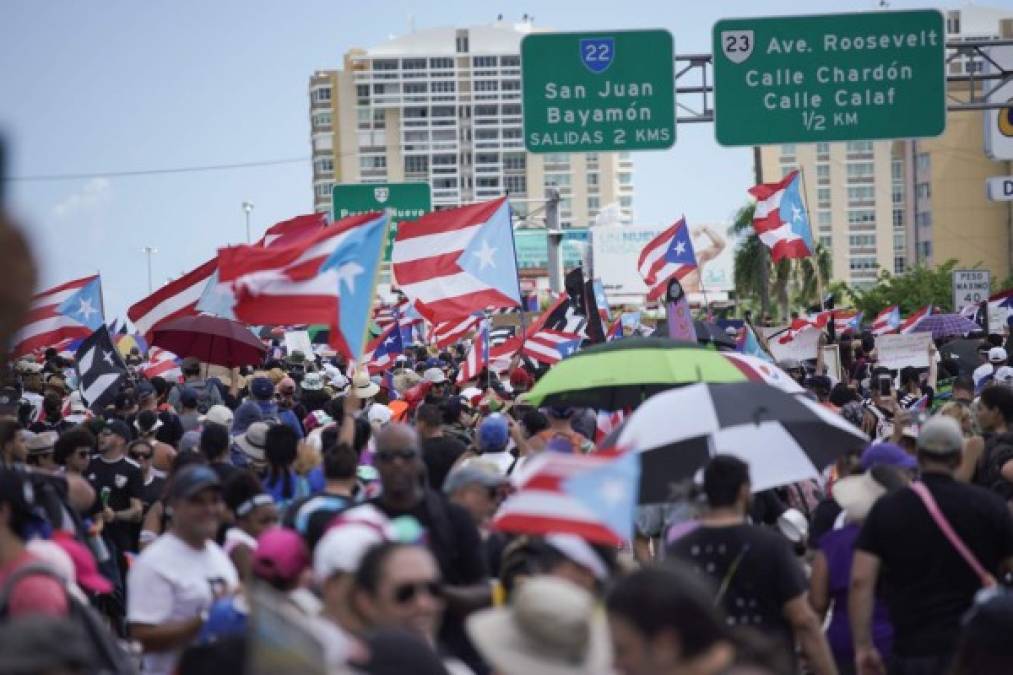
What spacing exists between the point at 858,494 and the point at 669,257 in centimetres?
1437

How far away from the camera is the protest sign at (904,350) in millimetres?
19844

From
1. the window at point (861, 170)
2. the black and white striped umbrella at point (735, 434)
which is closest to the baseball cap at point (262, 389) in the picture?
Answer: the black and white striped umbrella at point (735, 434)

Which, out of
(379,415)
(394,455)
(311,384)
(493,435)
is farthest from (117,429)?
(311,384)

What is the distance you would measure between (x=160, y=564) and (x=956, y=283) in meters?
25.8

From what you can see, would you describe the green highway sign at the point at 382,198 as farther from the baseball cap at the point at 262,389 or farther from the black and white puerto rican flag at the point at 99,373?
the baseball cap at the point at 262,389

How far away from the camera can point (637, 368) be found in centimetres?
994

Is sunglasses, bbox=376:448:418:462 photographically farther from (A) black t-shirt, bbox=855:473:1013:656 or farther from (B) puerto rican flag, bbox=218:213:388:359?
(A) black t-shirt, bbox=855:473:1013:656

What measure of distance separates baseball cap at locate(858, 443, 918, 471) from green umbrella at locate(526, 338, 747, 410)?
1.24 metres

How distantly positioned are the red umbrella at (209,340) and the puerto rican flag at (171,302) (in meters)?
0.12

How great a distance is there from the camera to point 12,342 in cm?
316

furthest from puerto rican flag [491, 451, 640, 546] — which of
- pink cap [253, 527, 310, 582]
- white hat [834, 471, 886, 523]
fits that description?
white hat [834, 471, 886, 523]

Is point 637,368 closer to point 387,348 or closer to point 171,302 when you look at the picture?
point 171,302

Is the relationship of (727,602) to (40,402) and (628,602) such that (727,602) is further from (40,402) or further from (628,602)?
(40,402)

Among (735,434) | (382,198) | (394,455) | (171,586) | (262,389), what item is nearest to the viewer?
(171,586)
